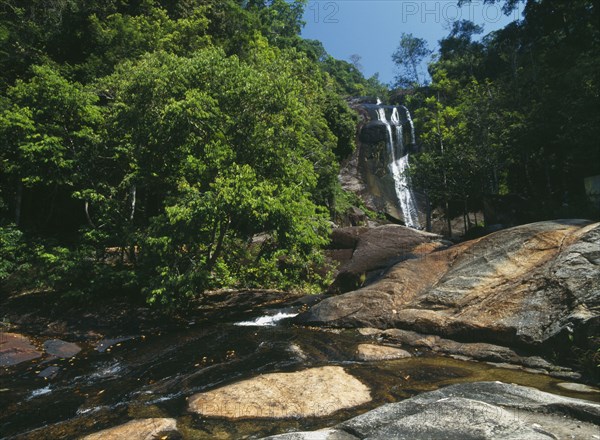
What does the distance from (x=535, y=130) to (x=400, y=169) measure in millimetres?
18499

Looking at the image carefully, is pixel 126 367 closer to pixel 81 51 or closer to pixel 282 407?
pixel 282 407

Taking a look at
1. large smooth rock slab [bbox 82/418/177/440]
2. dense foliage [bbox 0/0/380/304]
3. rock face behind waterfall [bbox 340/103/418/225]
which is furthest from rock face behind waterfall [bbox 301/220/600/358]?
rock face behind waterfall [bbox 340/103/418/225]

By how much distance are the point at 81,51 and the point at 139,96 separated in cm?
1440

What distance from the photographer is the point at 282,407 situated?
239 inches

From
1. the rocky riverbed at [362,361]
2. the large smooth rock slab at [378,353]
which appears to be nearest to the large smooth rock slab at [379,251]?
the rocky riverbed at [362,361]

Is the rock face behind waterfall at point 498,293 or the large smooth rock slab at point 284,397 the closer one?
the large smooth rock slab at point 284,397

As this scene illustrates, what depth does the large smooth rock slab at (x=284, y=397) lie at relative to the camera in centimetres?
597

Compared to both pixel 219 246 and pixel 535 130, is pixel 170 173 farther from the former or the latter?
pixel 535 130

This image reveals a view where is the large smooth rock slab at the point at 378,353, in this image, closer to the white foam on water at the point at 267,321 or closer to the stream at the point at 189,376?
the stream at the point at 189,376

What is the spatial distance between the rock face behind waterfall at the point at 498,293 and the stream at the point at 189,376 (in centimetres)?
86

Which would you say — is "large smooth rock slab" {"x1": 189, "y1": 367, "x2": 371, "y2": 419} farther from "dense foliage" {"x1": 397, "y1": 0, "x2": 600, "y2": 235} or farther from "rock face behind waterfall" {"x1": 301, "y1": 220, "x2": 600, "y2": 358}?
"dense foliage" {"x1": 397, "y1": 0, "x2": 600, "y2": 235}

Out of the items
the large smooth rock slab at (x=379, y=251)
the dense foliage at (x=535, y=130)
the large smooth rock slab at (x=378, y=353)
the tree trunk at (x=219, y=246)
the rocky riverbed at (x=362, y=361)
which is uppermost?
the dense foliage at (x=535, y=130)

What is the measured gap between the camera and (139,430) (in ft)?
18.1

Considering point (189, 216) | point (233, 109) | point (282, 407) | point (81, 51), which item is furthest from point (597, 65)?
point (81, 51)
